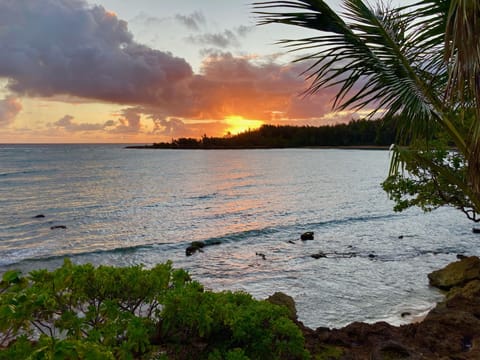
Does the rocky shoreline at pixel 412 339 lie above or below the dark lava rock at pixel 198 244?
above

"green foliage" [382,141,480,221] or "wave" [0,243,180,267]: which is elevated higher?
"green foliage" [382,141,480,221]

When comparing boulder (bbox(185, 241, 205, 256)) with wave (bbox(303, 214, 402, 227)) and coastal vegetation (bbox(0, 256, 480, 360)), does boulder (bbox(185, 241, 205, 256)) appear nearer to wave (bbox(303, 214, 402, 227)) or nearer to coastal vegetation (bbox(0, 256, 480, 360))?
wave (bbox(303, 214, 402, 227))

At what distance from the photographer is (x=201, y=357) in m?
3.71

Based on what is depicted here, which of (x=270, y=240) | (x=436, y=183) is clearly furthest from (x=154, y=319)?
(x=270, y=240)

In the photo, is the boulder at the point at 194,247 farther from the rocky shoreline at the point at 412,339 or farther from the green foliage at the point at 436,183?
the rocky shoreline at the point at 412,339

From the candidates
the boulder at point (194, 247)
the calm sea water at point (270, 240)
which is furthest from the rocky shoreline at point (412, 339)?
the boulder at point (194, 247)

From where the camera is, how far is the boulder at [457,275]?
11930mm

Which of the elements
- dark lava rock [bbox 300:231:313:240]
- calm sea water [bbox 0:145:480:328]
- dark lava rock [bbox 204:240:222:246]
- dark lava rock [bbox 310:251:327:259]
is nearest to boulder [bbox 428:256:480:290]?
calm sea water [bbox 0:145:480:328]

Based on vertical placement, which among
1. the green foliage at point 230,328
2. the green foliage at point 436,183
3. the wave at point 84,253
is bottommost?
the wave at point 84,253

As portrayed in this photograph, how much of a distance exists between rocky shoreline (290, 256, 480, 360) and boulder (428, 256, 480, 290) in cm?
293

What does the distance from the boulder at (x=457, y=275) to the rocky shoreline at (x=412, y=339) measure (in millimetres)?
2932

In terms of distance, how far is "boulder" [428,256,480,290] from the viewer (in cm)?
1193

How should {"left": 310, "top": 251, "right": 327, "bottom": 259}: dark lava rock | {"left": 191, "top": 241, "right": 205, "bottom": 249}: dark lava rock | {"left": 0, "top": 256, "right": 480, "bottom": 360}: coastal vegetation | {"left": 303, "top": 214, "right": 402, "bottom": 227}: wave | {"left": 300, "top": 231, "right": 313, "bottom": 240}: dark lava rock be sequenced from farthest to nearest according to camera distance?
{"left": 303, "top": 214, "right": 402, "bottom": 227}: wave < {"left": 300, "top": 231, "right": 313, "bottom": 240}: dark lava rock < {"left": 191, "top": 241, "right": 205, "bottom": 249}: dark lava rock < {"left": 310, "top": 251, "right": 327, "bottom": 259}: dark lava rock < {"left": 0, "top": 256, "right": 480, "bottom": 360}: coastal vegetation

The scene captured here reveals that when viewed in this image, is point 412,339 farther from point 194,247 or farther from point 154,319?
point 194,247
